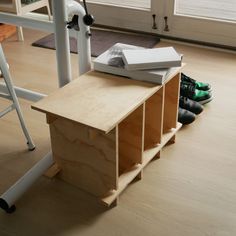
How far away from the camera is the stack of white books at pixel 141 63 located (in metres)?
1.50

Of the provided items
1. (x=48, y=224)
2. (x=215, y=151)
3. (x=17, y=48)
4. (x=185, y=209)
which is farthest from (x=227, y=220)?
(x=17, y=48)

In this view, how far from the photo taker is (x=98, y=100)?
1.40m

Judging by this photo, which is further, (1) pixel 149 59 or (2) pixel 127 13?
(2) pixel 127 13

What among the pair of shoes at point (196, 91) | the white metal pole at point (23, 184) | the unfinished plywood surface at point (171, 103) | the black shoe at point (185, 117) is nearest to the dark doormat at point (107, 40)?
the pair of shoes at point (196, 91)

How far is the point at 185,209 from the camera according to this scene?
4.86ft

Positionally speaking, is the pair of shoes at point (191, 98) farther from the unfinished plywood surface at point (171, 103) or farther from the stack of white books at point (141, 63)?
the stack of white books at point (141, 63)

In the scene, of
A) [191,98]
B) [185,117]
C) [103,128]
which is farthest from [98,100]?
[191,98]

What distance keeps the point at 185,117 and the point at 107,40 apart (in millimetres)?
1298

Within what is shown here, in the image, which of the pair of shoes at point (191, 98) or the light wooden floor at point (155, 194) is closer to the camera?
the light wooden floor at point (155, 194)

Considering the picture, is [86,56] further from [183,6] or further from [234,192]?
[183,6]

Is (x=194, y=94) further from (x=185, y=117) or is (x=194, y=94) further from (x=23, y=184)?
(x=23, y=184)

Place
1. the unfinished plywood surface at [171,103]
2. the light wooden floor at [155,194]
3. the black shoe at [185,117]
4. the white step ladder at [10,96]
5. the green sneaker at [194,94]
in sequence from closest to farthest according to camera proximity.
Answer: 1. the light wooden floor at [155,194]
2. the white step ladder at [10,96]
3. the unfinished plywood surface at [171,103]
4. the black shoe at [185,117]
5. the green sneaker at [194,94]

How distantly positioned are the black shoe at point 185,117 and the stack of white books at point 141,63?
446mm

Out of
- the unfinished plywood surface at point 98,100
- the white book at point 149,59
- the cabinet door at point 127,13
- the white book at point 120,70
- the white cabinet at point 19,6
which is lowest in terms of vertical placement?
the cabinet door at point 127,13
